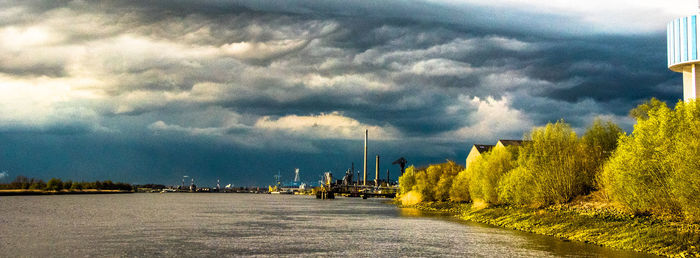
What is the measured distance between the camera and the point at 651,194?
54875 millimetres

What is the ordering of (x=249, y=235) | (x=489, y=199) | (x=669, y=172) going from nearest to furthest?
(x=669, y=172) → (x=249, y=235) → (x=489, y=199)

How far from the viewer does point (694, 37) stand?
8794 centimetres

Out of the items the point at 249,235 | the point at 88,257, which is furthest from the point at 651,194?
the point at 88,257

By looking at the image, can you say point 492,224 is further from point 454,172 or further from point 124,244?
point 454,172

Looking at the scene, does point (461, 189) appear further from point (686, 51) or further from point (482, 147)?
point (686, 51)

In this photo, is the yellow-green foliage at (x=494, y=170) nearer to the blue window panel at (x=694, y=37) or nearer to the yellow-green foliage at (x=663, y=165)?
the blue window panel at (x=694, y=37)

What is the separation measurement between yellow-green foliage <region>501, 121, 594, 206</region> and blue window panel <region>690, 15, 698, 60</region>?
23600 millimetres

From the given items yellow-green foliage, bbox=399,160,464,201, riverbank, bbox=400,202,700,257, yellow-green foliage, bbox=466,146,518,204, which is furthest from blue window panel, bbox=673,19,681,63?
yellow-green foliage, bbox=399,160,464,201

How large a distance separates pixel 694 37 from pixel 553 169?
31.2 metres

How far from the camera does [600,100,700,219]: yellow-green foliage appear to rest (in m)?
48.5

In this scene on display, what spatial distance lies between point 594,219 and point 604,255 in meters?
17.3

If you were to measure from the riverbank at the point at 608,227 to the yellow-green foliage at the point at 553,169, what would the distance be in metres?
2.42

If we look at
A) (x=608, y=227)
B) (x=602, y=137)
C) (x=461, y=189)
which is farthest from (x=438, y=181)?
(x=608, y=227)

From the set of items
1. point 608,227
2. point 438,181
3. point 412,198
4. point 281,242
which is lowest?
point 412,198
